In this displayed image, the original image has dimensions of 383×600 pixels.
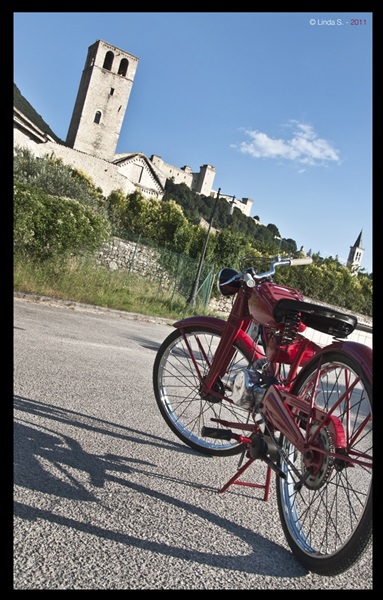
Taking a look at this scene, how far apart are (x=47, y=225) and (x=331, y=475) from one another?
12.4 metres

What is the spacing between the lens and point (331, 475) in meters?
2.67

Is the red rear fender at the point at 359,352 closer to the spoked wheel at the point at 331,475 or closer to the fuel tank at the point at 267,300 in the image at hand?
the spoked wheel at the point at 331,475

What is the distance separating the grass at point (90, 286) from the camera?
13219 mm

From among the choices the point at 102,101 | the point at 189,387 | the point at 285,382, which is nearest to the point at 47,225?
the point at 189,387

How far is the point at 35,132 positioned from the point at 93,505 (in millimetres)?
24827

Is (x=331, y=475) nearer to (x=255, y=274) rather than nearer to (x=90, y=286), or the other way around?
(x=255, y=274)

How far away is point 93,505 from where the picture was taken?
262 centimetres

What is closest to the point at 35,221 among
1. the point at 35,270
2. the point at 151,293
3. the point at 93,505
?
the point at 35,270

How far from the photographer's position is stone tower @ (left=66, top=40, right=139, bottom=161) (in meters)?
88.8

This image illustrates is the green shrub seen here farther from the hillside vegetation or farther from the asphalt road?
the asphalt road

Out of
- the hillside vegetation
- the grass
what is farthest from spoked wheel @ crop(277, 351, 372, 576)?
the grass

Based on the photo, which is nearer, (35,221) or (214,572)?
(214,572)

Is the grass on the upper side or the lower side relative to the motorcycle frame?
lower
